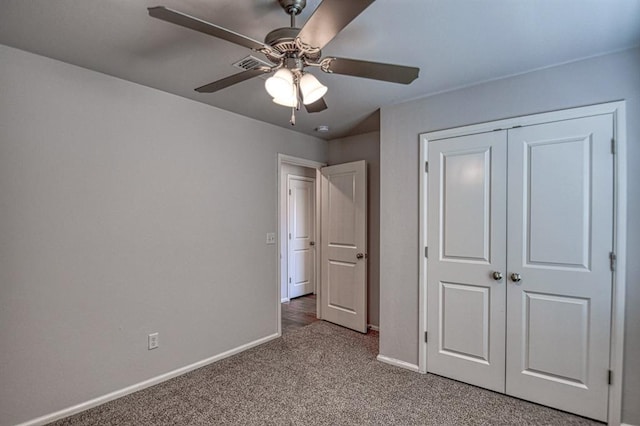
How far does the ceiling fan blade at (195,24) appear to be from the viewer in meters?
1.14

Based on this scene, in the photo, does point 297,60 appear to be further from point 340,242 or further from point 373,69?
point 340,242

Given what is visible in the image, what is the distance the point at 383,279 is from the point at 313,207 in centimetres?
294

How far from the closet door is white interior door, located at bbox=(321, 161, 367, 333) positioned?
174cm

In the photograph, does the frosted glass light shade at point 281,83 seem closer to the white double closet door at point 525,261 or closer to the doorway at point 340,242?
the white double closet door at point 525,261

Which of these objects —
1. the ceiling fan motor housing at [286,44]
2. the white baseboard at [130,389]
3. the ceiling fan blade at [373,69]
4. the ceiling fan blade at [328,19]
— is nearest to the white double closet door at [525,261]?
the ceiling fan blade at [373,69]

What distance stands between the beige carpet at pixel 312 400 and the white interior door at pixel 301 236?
2.48 metres

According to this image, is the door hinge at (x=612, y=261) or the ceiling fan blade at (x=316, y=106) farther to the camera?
the door hinge at (x=612, y=261)

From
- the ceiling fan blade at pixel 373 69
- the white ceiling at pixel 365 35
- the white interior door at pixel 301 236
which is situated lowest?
the white interior door at pixel 301 236

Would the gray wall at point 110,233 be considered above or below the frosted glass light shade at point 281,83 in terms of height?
below

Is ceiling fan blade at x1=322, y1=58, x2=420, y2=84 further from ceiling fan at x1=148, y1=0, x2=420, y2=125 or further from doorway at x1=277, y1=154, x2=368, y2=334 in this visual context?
doorway at x1=277, y1=154, x2=368, y2=334

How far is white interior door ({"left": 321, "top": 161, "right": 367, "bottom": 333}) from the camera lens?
3.88 m

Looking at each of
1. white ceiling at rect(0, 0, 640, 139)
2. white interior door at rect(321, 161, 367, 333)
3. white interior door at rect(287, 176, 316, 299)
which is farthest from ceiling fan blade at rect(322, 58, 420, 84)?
white interior door at rect(287, 176, 316, 299)

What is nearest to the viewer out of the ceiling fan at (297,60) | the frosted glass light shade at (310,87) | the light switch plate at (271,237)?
the ceiling fan at (297,60)

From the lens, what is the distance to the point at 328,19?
1.17 meters
